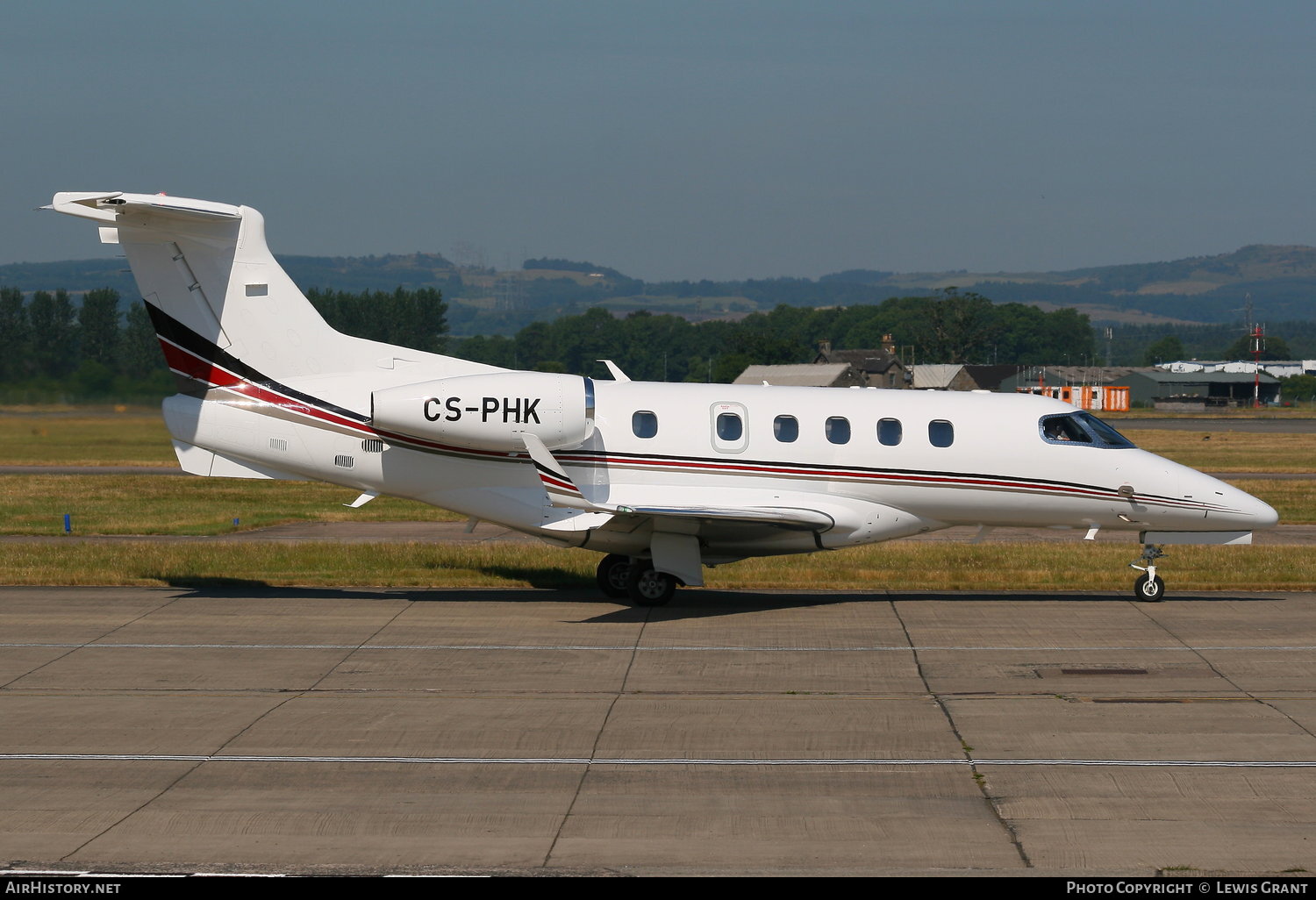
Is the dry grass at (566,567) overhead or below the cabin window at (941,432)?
below

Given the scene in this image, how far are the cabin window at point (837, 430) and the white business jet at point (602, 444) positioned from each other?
0.09ft

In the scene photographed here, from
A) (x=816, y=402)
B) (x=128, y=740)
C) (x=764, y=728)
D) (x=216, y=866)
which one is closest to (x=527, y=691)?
(x=764, y=728)

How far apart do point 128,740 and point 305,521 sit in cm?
1941

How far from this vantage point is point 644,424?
19.3 meters

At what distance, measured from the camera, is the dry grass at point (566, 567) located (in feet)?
70.4

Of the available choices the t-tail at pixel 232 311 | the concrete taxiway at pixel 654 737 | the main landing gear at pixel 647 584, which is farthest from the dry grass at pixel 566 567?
the t-tail at pixel 232 311

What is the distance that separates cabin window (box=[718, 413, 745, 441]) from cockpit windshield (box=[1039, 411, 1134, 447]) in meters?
4.72

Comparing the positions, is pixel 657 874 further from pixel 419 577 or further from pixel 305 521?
pixel 305 521

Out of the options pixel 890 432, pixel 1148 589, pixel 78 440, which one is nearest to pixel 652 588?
pixel 890 432

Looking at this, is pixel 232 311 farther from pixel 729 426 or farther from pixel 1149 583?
pixel 1149 583

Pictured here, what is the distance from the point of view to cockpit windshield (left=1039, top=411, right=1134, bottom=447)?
20.0m

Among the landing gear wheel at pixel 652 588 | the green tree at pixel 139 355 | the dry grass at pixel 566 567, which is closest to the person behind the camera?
the landing gear wheel at pixel 652 588

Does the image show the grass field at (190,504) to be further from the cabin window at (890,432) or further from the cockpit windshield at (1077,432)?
the cabin window at (890,432)

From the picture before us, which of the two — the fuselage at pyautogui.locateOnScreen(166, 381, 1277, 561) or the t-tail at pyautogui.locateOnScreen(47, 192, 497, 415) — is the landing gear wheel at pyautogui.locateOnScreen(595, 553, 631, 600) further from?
the t-tail at pyautogui.locateOnScreen(47, 192, 497, 415)
